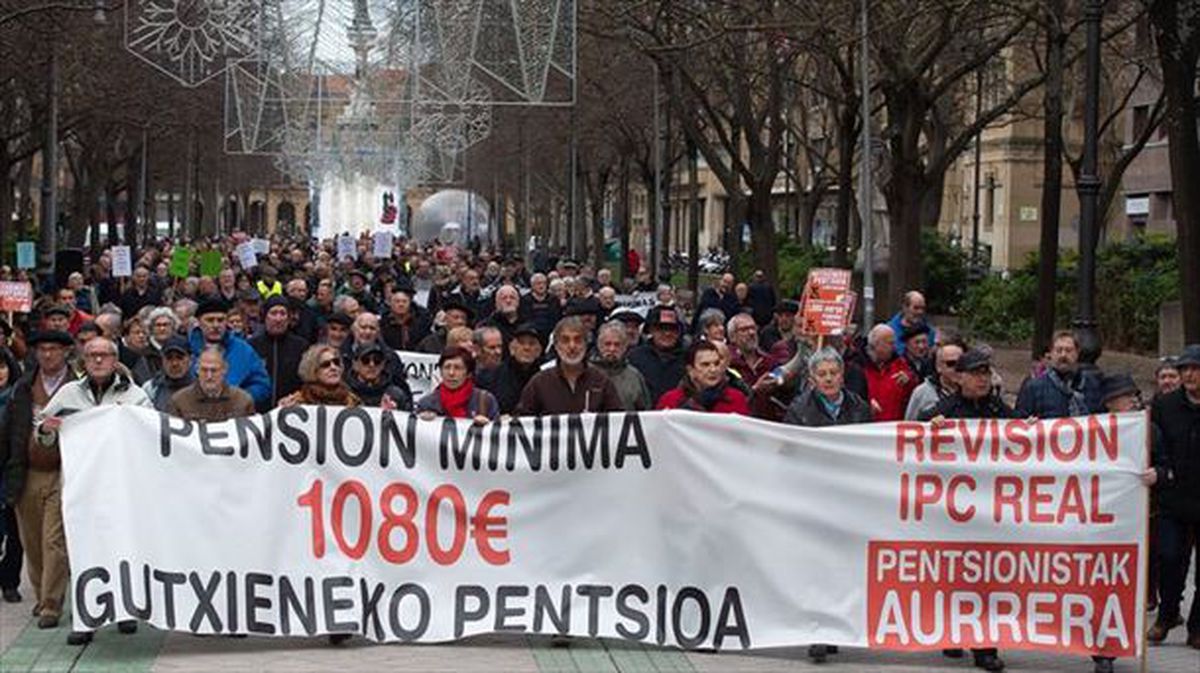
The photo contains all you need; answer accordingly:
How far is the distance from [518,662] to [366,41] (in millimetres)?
44576

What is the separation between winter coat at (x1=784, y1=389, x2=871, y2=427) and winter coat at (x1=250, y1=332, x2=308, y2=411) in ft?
19.0

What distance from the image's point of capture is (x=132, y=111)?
4975 centimetres

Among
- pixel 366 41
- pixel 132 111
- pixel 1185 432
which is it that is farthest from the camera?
pixel 366 41

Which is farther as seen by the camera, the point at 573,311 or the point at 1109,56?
the point at 1109,56

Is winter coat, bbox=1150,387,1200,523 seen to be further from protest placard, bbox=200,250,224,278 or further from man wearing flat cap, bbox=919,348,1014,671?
protest placard, bbox=200,250,224,278

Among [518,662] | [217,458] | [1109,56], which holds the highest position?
[1109,56]

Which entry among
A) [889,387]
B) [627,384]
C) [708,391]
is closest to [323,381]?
[708,391]

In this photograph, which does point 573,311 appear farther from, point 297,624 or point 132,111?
point 132,111

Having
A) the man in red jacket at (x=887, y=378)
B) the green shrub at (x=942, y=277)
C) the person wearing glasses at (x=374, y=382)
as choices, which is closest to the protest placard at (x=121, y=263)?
the man in red jacket at (x=887, y=378)

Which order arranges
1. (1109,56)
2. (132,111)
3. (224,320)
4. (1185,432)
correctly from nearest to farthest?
(1185,432) < (224,320) < (1109,56) < (132,111)

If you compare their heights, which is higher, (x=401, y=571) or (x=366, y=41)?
(x=366, y=41)

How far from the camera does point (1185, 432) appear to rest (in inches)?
428

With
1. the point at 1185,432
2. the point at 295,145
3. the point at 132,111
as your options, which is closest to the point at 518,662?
the point at 1185,432

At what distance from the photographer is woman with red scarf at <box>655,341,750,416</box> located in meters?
11.4
